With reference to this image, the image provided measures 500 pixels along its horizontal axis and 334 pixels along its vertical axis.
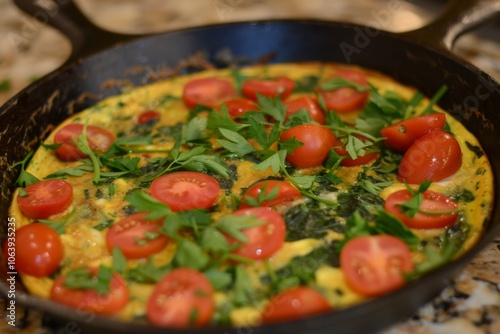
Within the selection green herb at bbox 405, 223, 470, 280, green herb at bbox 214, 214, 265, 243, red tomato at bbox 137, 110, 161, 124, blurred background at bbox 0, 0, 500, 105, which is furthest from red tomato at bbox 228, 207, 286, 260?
blurred background at bbox 0, 0, 500, 105

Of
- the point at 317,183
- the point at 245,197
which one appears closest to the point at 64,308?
the point at 245,197

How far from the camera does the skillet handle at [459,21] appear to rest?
2.77m

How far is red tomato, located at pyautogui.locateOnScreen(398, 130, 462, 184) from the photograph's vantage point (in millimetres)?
2324

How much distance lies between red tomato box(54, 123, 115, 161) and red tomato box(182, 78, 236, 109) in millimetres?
456

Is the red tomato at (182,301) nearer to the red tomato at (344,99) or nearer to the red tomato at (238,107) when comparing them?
the red tomato at (238,107)

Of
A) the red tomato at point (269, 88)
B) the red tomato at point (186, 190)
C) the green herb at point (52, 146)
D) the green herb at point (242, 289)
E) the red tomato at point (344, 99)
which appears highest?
the red tomato at point (344, 99)

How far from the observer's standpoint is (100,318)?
1.53 m

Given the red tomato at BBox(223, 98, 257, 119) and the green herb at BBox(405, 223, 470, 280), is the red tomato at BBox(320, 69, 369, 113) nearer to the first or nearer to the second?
the red tomato at BBox(223, 98, 257, 119)

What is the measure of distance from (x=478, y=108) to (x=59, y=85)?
1.98 metres

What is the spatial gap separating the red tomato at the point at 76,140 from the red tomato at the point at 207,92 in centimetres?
46

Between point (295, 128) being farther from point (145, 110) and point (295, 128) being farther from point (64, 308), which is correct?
point (64, 308)

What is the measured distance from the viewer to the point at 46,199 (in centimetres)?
233

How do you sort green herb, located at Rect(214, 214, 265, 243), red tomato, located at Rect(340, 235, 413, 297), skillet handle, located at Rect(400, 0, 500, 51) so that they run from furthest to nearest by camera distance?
1. skillet handle, located at Rect(400, 0, 500, 51)
2. green herb, located at Rect(214, 214, 265, 243)
3. red tomato, located at Rect(340, 235, 413, 297)

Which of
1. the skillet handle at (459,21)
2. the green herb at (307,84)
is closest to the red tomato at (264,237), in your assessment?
the green herb at (307,84)
